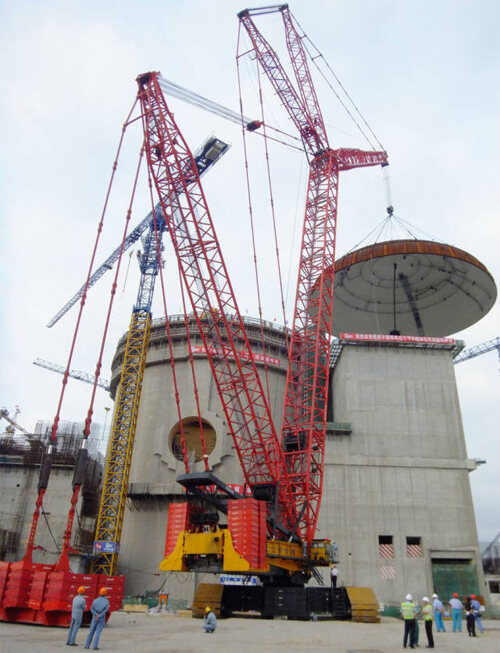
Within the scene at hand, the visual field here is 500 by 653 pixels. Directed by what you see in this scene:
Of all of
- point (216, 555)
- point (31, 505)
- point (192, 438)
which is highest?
point (192, 438)

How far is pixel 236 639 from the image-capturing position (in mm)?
17609

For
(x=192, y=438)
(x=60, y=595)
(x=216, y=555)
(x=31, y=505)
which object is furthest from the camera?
(x=192, y=438)

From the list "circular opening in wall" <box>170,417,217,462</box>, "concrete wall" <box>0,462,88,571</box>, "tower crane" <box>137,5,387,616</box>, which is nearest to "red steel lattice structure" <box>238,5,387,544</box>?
"tower crane" <box>137,5,387,616</box>

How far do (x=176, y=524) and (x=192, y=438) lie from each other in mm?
26595

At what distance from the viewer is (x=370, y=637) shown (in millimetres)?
19109

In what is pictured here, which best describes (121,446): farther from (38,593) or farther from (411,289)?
(411,289)

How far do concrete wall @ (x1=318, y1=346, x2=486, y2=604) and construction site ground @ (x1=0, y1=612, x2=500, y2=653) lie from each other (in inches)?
968

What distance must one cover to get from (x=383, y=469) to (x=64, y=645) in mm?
40022

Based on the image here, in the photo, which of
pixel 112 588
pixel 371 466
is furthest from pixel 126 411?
pixel 112 588

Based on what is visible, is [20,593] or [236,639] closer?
[236,639]

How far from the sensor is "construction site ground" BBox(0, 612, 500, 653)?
1456cm

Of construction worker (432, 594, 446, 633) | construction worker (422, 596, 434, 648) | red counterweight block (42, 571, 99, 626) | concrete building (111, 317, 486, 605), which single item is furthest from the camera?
concrete building (111, 317, 486, 605)

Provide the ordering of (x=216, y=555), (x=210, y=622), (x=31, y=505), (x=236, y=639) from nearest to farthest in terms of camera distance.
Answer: (x=236, y=639), (x=210, y=622), (x=216, y=555), (x=31, y=505)

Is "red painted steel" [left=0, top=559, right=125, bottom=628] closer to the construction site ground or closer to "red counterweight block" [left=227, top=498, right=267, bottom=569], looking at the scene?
the construction site ground
